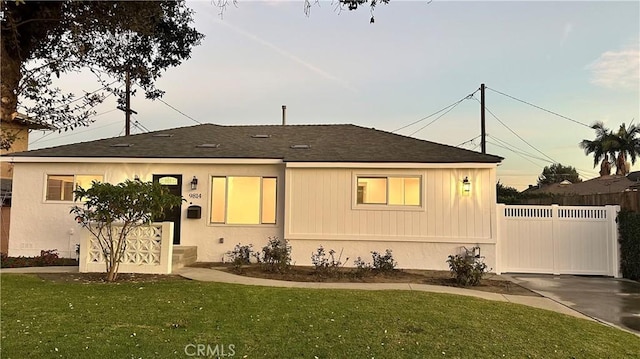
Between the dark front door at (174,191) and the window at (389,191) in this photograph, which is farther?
the dark front door at (174,191)

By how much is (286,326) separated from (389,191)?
650 centimetres

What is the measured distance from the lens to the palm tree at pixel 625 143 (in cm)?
2938

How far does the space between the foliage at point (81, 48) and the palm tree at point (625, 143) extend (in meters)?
32.5

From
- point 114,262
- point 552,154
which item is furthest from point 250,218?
point 552,154

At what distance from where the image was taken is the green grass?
442 centimetres

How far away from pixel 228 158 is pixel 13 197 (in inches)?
238

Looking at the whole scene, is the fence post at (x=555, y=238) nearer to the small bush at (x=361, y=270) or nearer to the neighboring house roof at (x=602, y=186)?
the small bush at (x=361, y=270)

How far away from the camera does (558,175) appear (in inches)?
2023

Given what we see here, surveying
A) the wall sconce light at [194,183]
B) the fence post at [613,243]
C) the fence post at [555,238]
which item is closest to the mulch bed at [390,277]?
the fence post at [555,238]

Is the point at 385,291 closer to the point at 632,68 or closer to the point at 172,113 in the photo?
the point at 632,68

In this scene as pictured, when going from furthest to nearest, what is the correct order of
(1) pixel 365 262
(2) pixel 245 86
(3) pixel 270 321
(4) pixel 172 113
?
(4) pixel 172 113 → (2) pixel 245 86 → (1) pixel 365 262 → (3) pixel 270 321

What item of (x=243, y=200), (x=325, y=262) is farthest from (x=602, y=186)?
Answer: (x=243, y=200)

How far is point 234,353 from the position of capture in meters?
4.32

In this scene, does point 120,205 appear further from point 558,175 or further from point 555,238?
point 558,175
